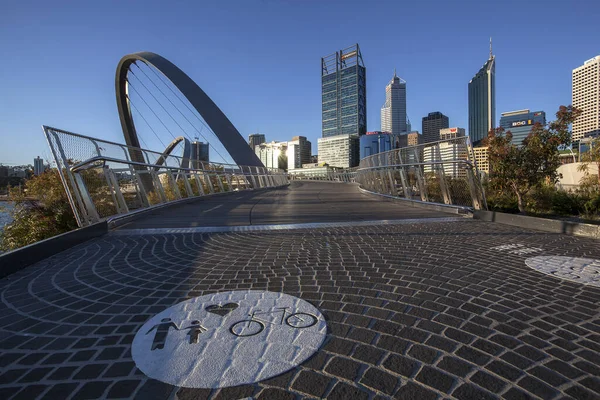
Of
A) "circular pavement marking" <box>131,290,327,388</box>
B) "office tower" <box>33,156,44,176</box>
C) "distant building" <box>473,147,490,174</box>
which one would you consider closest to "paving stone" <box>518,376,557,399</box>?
"circular pavement marking" <box>131,290,327,388</box>

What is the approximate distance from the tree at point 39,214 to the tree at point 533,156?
11.8m

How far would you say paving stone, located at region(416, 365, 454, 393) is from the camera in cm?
173

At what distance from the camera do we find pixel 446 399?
5.38ft

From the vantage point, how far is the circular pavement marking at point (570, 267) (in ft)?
11.3

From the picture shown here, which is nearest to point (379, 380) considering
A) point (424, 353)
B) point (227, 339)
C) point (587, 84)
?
point (424, 353)

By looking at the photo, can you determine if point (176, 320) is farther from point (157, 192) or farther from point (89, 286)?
point (157, 192)

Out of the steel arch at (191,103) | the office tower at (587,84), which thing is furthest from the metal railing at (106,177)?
the office tower at (587,84)

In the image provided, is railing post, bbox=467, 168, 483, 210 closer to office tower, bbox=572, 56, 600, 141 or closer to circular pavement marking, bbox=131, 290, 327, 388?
circular pavement marking, bbox=131, 290, 327, 388

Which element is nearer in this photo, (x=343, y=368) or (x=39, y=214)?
(x=343, y=368)

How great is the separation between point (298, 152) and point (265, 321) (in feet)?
554

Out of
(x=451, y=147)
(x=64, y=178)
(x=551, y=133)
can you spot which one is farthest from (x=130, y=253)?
(x=551, y=133)

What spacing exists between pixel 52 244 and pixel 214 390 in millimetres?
4297

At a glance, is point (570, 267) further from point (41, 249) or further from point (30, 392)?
point (41, 249)

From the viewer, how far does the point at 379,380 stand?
179 centimetres
